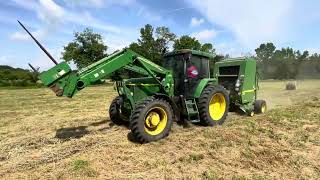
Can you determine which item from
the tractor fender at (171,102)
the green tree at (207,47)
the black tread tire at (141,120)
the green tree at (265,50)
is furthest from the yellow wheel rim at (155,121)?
the green tree at (265,50)

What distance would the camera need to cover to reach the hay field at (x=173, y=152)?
6590 millimetres

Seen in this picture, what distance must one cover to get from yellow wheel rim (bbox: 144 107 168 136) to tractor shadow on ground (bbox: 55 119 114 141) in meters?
1.98

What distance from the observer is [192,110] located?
33.2 feet

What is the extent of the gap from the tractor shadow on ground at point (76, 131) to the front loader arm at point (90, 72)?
5.80 ft

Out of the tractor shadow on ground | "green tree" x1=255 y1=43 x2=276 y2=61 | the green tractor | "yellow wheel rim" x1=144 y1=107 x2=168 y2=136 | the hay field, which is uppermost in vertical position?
"green tree" x1=255 y1=43 x2=276 y2=61

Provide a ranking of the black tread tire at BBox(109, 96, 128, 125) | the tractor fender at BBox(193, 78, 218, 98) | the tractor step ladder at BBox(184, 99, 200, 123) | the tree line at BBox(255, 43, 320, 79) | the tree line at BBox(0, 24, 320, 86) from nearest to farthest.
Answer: the tractor step ladder at BBox(184, 99, 200, 123) < the tractor fender at BBox(193, 78, 218, 98) < the black tread tire at BBox(109, 96, 128, 125) < the tree line at BBox(0, 24, 320, 86) < the tree line at BBox(255, 43, 320, 79)

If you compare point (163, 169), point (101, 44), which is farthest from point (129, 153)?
point (101, 44)

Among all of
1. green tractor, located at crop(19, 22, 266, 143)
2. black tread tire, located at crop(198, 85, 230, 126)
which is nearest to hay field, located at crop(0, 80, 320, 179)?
black tread tire, located at crop(198, 85, 230, 126)

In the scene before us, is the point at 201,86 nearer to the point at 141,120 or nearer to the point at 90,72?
the point at 141,120

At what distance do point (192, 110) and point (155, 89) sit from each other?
1220 millimetres

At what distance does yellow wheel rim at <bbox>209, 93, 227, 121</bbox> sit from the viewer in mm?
10857

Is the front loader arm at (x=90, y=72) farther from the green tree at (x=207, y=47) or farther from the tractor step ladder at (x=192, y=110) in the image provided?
the green tree at (x=207, y=47)

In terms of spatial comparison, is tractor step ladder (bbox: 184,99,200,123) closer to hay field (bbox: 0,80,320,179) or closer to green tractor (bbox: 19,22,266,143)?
green tractor (bbox: 19,22,266,143)

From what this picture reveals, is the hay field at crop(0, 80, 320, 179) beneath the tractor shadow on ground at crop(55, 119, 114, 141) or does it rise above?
beneath
